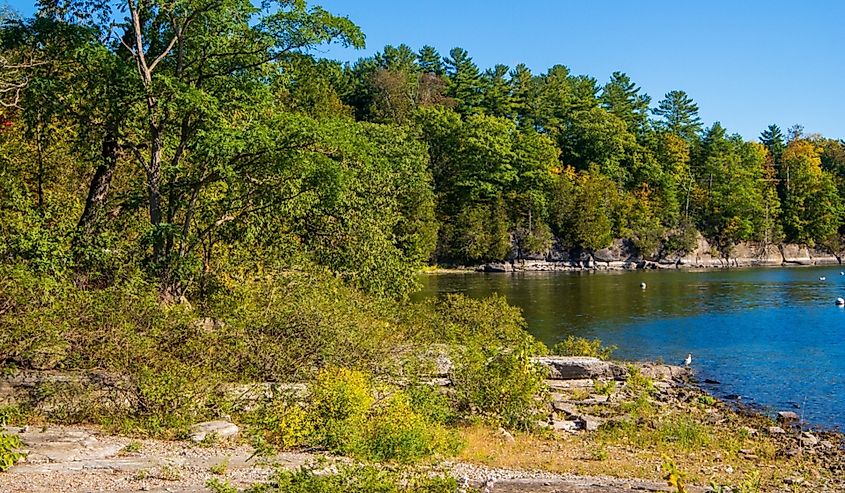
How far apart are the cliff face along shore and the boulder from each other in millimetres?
54746

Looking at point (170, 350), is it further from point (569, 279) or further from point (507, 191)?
point (507, 191)

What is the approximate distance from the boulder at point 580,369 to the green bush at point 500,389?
18.9 feet

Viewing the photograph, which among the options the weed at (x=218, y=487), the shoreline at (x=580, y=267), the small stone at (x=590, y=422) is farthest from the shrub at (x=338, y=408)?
the shoreline at (x=580, y=267)

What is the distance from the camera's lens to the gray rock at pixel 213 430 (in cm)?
1048

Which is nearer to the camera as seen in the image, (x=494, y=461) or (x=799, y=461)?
(x=494, y=461)

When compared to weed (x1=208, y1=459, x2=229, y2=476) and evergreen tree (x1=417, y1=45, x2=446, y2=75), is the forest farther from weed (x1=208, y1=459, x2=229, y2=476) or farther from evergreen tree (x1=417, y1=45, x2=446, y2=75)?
evergreen tree (x1=417, y1=45, x2=446, y2=75)

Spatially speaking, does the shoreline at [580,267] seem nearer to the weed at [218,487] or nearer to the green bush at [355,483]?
the green bush at [355,483]

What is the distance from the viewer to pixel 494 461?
1077 centimetres

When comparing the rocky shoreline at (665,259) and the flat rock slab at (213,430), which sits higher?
the rocky shoreline at (665,259)

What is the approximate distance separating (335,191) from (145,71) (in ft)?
15.7

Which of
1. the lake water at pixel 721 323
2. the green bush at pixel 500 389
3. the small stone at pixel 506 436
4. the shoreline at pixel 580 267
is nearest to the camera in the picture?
the small stone at pixel 506 436

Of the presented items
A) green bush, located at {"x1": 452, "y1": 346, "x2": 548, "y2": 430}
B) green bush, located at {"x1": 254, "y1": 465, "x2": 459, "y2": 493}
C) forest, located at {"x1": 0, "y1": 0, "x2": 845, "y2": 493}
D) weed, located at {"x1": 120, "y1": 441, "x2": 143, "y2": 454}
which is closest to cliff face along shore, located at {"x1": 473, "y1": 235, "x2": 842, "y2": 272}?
forest, located at {"x1": 0, "y1": 0, "x2": 845, "y2": 493}

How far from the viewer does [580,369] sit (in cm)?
2075

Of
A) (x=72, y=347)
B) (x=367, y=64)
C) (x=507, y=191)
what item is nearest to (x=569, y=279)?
(x=507, y=191)
